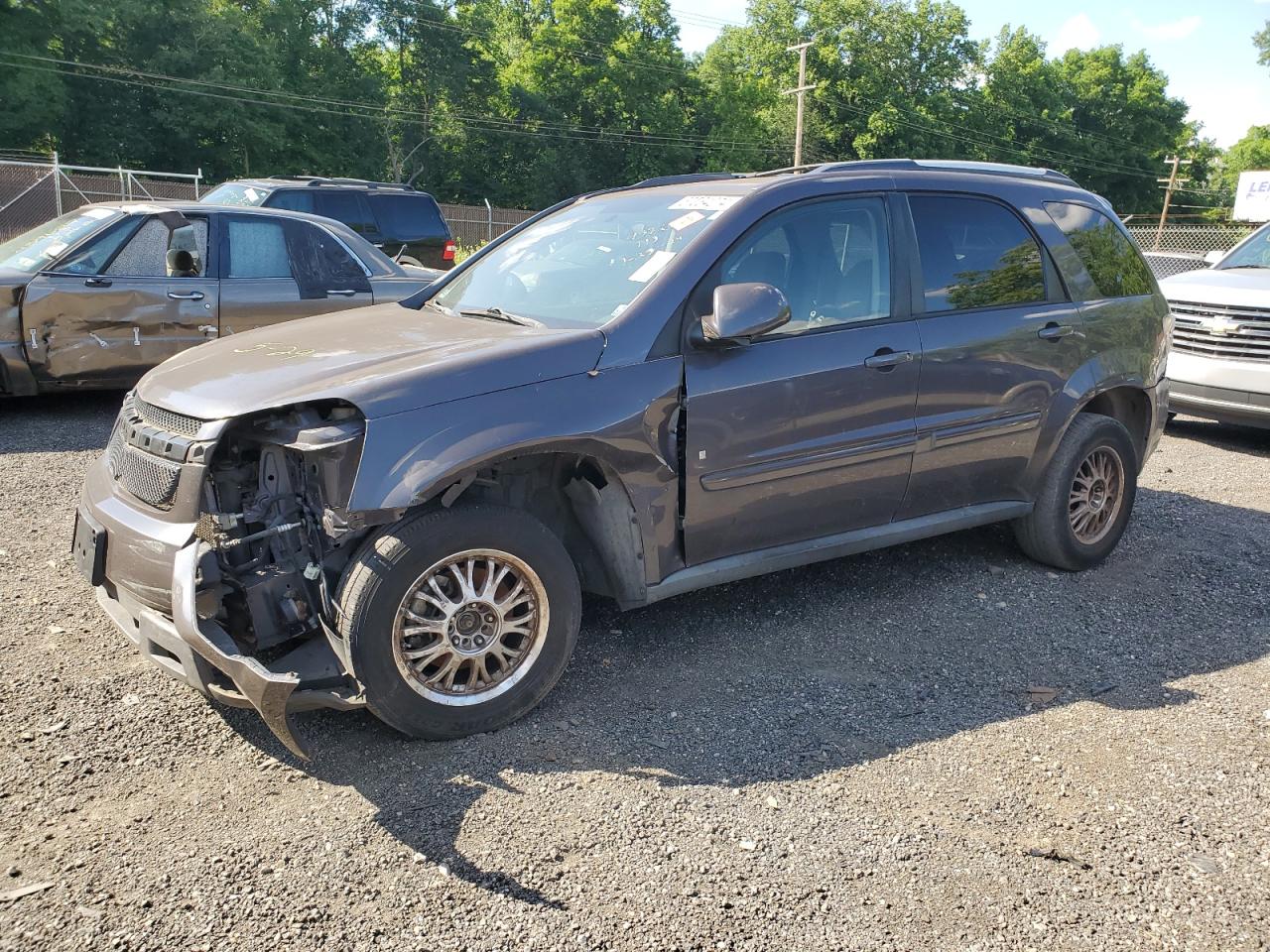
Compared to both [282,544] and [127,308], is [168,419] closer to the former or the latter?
[282,544]

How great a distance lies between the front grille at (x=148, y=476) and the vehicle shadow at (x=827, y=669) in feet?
2.82

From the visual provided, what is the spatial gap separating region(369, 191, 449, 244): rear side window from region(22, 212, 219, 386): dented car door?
466 cm

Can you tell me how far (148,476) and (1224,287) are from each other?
8.92m

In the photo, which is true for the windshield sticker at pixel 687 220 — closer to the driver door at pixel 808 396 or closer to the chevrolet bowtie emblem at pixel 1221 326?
the driver door at pixel 808 396

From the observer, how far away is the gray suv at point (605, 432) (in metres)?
3.12

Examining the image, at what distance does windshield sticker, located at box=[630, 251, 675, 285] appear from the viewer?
12.6 ft

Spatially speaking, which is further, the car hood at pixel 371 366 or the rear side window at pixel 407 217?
the rear side window at pixel 407 217

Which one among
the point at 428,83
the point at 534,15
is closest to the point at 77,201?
the point at 428,83

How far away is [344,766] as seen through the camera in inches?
127

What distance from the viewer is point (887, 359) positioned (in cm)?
418

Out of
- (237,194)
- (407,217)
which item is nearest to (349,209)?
(407,217)

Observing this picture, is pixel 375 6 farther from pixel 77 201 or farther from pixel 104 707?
pixel 104 707

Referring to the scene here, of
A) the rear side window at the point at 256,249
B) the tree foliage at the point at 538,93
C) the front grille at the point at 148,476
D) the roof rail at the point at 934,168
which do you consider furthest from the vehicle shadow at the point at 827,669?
the tree foliage at the point at 538,93

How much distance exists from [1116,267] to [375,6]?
5277 centimetres
